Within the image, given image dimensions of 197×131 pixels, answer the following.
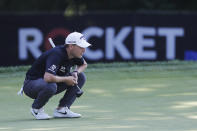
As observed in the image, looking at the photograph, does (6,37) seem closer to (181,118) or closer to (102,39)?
(102,39)

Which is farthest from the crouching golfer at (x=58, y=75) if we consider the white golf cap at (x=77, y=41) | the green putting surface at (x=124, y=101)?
the green putting surface at (x=124, y=101)

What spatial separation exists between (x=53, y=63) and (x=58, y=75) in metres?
0.37

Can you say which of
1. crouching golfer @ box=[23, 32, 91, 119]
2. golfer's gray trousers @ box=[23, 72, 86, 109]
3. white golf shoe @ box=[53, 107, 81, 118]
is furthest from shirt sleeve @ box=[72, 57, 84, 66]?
white golf shoe @ box=[53, 107, 81, 118]

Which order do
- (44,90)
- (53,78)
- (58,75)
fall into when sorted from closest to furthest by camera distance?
(53,78) → (44,90) → (58,75)

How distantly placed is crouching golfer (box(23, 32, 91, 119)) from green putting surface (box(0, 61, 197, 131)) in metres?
0.24

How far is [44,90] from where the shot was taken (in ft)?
26.1

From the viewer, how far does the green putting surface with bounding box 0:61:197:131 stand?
25.3ft

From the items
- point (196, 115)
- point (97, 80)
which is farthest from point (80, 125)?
point (97, 80)

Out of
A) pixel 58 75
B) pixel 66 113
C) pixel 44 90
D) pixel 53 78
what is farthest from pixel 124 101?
pixel 53 78

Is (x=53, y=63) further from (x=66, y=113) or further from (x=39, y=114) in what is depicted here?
(x=66, y=113)

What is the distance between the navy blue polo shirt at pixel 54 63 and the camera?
7.83m

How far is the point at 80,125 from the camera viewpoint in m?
7.66

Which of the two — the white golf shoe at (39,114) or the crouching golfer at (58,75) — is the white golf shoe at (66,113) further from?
the white golf shoe at (39,114)

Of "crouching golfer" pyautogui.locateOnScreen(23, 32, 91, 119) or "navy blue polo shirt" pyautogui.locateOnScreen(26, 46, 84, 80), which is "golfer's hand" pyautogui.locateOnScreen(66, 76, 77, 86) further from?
"navy blue polo shirt" pyautogui.locateOnScreen(26, 46, 84, 80)
